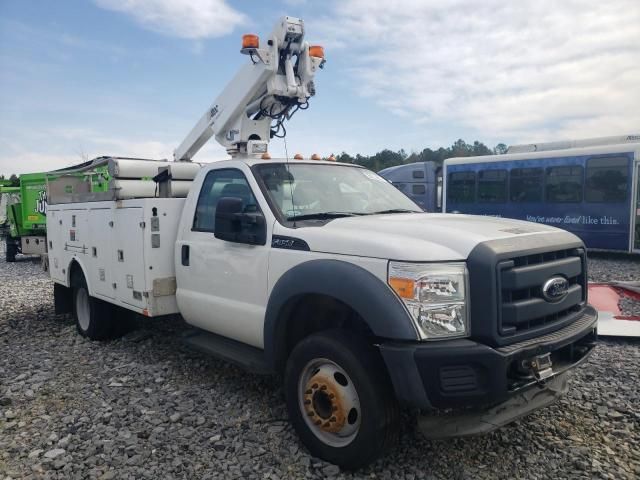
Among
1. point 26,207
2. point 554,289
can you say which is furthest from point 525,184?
point 26,207

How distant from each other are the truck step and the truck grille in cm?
174

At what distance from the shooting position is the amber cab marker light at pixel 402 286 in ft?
9.82

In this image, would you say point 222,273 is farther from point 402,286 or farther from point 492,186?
point 492,186

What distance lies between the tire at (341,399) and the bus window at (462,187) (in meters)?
14.1

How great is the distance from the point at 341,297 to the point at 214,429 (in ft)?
5.22

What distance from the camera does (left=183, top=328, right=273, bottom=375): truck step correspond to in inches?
155

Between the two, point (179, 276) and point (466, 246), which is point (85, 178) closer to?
point (179, 276)

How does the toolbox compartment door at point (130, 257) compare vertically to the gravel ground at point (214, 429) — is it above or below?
above

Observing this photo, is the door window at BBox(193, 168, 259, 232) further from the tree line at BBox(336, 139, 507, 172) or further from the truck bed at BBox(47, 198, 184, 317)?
the tree line at BBox(336, 139, 507, 172)

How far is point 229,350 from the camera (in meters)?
4.30

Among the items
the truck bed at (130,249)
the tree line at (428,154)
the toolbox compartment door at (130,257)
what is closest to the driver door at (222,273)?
the truck bed at (130,249)

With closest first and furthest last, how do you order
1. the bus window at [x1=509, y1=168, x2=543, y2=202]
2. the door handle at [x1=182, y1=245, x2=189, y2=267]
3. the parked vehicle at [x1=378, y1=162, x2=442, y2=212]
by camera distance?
the door handle at [x1=182, y1=245, x2=189, y2=267]
the bus window at [x1=509, y1=168, x2=543, y2=202]
the parked vehicle at [x1=378, y1=162, x2=442, y2=212]

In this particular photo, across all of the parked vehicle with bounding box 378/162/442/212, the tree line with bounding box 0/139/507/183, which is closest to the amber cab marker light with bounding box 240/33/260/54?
the parked vehicle with bounding box 378/162/442/212

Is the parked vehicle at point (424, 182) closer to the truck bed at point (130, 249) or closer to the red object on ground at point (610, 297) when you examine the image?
the red object on ground at point (610, 297)
